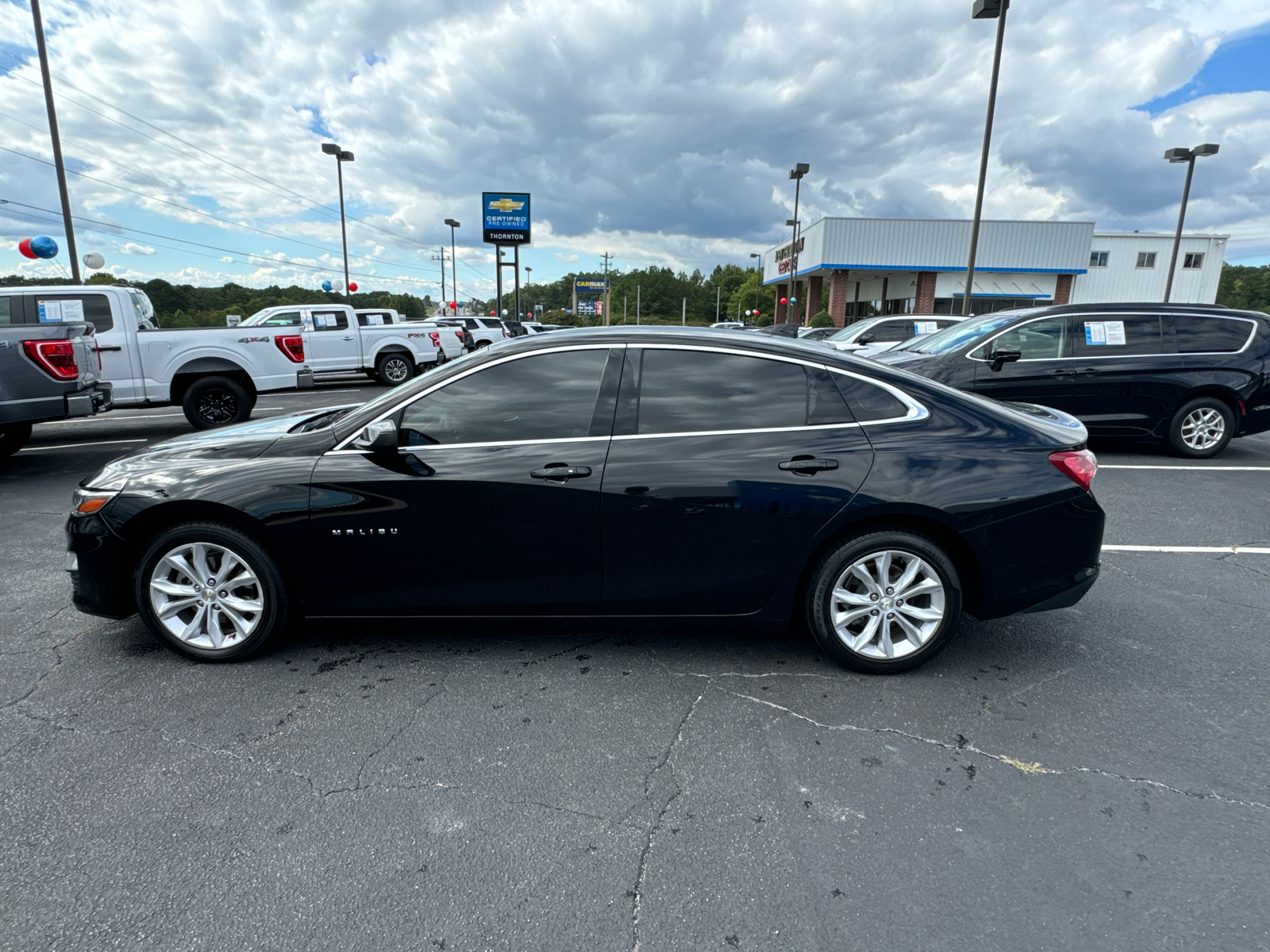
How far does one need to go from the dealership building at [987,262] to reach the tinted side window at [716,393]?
40245 millimetres

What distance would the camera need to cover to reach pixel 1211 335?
8.28 m

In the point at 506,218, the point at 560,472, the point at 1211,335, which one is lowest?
the point at 560,472

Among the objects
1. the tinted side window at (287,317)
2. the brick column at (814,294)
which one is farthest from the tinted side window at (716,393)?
the brick column at (814,294)

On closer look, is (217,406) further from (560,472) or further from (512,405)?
(560,472)

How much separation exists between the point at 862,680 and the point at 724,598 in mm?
751

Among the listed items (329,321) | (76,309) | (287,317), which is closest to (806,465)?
(76,309)

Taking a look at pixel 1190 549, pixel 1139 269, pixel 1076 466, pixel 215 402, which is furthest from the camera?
pixel 1139 269

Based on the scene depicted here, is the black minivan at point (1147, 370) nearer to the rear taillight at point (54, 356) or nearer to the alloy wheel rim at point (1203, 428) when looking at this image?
the alloy wheel rim at point (1203, 428)

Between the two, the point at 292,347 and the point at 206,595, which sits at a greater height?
the point at 292,347

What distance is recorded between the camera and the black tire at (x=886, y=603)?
3295 millimetres

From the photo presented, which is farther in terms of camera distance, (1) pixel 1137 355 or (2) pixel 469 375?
(1) pixel 1137 355

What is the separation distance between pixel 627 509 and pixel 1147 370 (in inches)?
309

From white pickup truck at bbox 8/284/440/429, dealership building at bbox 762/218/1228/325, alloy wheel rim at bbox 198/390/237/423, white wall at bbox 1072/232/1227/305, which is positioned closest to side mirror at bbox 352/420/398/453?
white pickup truck at bbox 8/284/440/429

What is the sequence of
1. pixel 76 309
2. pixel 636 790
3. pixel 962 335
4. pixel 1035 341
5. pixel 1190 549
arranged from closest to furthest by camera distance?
pixel 636 790, pixel 1190 549, pixel 1035 341, pixel 962 335, pixel 76 309
